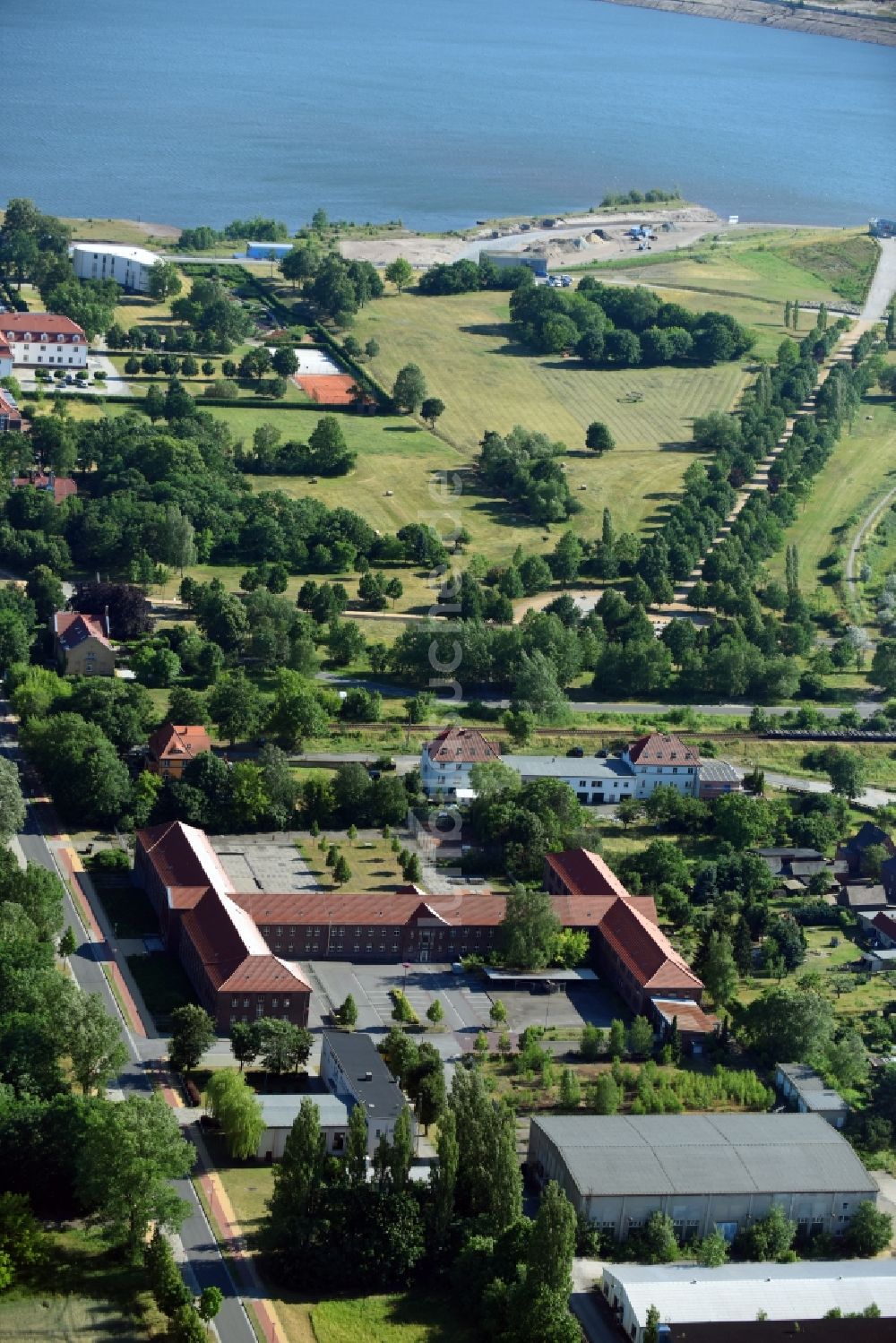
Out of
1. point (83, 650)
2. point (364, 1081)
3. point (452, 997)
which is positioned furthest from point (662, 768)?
point (364, 1081)

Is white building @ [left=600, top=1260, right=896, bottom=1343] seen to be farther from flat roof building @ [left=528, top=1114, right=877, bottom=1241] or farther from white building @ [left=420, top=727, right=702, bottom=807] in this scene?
white building @ [left=420, top=727, right=702, bottom=807]

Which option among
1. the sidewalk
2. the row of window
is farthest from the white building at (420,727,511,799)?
the sidewalk

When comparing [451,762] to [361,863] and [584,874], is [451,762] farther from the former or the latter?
[584,874]

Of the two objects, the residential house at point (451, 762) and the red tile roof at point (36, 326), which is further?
the red tile roof at point (36, 326)

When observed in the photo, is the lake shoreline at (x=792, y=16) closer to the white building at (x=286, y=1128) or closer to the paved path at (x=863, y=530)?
the paved path at (x=863, y=530)

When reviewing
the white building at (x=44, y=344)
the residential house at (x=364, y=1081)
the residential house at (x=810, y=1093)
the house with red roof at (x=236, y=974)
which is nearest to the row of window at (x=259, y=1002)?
the house with red roof at (x=236, y=974)
